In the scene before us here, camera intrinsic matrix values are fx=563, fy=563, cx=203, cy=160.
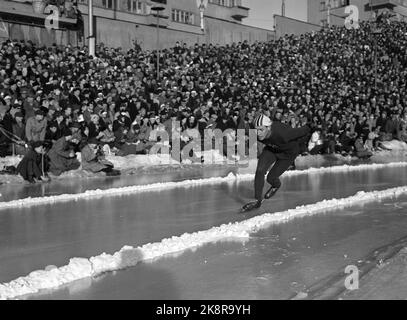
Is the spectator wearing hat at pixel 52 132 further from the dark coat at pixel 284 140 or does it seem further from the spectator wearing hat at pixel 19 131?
the dark coat at pixel 284 140

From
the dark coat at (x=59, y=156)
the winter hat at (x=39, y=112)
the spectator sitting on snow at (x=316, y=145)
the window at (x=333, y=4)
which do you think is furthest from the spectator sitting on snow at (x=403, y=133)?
the window at (x=333, y=4)

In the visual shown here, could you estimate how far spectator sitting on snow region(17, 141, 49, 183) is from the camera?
13.5 meters

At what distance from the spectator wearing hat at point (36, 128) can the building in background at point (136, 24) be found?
9909 millimetres

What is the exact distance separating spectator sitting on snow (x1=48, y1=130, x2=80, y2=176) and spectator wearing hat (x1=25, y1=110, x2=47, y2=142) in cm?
58

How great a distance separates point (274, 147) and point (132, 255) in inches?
167

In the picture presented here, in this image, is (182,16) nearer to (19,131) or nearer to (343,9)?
(19,131)

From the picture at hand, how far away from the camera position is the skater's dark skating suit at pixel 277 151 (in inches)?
369

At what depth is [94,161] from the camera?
15.4 m

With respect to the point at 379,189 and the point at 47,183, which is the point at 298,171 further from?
the point at 47,183

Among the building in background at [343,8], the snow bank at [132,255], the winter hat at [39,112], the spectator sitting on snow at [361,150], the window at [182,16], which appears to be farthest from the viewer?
the building in background at [343,8]

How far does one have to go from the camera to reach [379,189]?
1241 cm

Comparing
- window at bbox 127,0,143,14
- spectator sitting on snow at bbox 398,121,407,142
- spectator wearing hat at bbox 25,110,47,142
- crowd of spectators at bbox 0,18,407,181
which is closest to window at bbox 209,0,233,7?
window at bbox 127,0,143,14

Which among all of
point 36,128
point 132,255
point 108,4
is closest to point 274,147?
point 132,255

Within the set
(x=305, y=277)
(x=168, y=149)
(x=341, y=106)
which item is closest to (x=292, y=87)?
(x=341, y=106)
